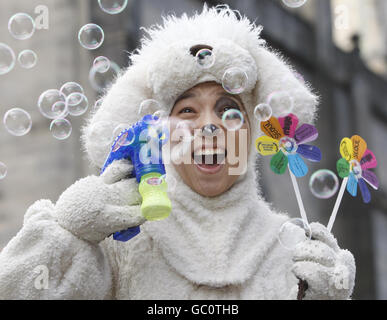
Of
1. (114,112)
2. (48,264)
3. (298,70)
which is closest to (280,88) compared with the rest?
(114,112)

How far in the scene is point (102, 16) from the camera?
6953 millimetres

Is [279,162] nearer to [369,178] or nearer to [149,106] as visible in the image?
[369,178]

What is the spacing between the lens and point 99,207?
1931mm

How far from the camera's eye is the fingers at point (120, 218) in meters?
1.93

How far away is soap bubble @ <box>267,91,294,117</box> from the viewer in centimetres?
234

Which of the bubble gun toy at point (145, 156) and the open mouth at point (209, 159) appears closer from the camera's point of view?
the bubble gun toy at point (145, 156)

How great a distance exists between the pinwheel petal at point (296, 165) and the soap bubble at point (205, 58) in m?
0.40

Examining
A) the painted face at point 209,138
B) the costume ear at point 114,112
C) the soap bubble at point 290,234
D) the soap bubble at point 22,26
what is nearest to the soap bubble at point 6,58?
the soap bubble at point 22,26

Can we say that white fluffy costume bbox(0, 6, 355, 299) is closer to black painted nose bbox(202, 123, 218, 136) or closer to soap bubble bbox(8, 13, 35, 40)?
black painted nose bbox(202, 123, 218, 136)

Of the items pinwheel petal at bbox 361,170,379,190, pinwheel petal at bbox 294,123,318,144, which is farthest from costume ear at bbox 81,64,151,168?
pinwheel petal at bbox 361,170,379,190

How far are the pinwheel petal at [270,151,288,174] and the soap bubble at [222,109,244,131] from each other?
0.17 metres

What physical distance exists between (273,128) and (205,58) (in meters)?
0.33

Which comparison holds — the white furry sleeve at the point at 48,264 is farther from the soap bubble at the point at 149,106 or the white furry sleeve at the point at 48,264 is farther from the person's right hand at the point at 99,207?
the soap bubble at the point at 149,106

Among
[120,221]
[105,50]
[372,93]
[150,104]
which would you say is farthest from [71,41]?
[372,93]
